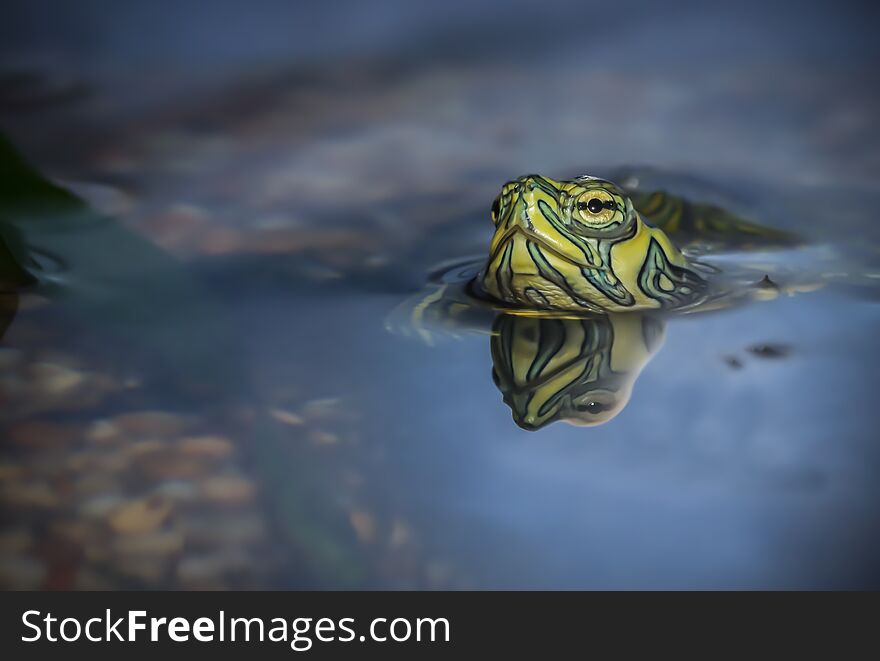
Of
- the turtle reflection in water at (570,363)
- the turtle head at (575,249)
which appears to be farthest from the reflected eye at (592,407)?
the turtle head at (575,249)

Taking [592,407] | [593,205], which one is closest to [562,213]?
[593,205]

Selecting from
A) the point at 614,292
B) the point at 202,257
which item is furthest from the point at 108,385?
the point at 614,292

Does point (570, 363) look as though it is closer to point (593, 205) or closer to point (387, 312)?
point (593, 205)

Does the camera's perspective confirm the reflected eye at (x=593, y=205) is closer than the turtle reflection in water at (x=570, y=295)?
No

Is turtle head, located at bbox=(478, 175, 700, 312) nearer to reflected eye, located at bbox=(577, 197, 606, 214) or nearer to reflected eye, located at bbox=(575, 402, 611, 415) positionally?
reflected eye, located at bbox=(577, 197, 606, 214)

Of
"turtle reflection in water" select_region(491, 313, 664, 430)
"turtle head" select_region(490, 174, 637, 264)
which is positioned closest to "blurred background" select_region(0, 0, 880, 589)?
"turtle reflection in water" select_region(491, 313, 664, 430)

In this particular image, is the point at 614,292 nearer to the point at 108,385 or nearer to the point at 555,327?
the point at 555,327

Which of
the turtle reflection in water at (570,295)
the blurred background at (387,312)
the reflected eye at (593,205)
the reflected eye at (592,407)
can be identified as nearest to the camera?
the blurred background at (387,312)

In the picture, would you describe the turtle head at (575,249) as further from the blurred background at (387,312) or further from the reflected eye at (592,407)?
the reflected eye at (592,407)

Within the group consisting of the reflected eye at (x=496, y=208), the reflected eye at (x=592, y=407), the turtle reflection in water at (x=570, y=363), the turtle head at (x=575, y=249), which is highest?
the reflected eye at (x=496, y=208)
